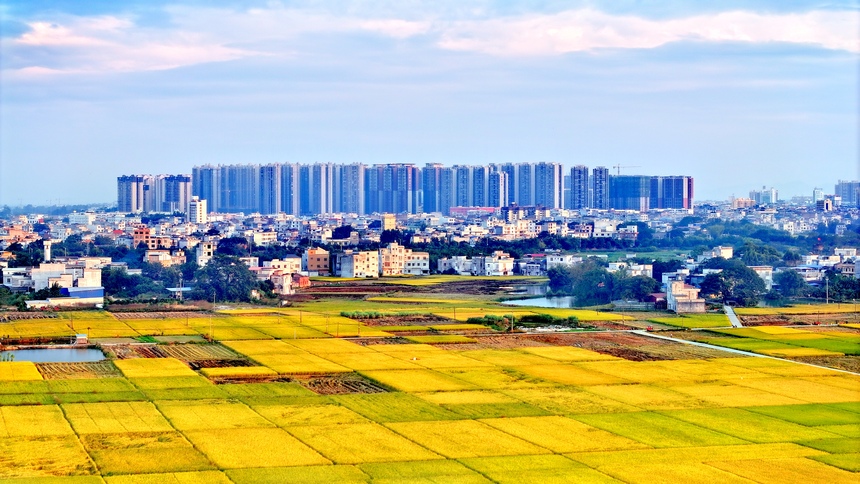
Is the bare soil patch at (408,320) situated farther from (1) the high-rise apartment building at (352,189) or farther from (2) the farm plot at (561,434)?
(1) the high-rise apartment building at (352,189)

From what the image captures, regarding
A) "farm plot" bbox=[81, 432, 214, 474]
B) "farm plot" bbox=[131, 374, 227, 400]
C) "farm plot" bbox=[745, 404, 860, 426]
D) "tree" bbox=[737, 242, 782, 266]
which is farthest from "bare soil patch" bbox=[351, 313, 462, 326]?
"tree" bbox=[737, 242, 782, 266]

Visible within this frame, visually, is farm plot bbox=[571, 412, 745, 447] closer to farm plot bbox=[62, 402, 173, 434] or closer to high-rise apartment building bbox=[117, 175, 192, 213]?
farm plot bbox=[62, 402, 173, 434]

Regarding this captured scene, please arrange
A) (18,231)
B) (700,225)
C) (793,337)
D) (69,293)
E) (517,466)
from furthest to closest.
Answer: (700,225), (18,231), (69,293), (793,337), (517,466)

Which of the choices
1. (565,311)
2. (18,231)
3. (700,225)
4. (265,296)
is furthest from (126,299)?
(700,225)

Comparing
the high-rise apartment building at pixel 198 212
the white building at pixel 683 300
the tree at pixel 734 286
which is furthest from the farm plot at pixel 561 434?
the high-rise apartment building at pixel 198 212

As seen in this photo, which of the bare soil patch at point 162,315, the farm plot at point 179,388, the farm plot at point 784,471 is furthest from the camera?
the bare soil patch at point 162,315

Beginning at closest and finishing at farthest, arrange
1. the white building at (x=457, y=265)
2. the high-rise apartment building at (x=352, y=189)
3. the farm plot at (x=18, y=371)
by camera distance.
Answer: the farm plot at (x=18, y=371) < the white building at (x=457, y=265) < the high-rise apartment building at (x=352, y=189)

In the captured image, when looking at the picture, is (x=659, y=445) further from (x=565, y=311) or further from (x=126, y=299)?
(x=126, y=299)
